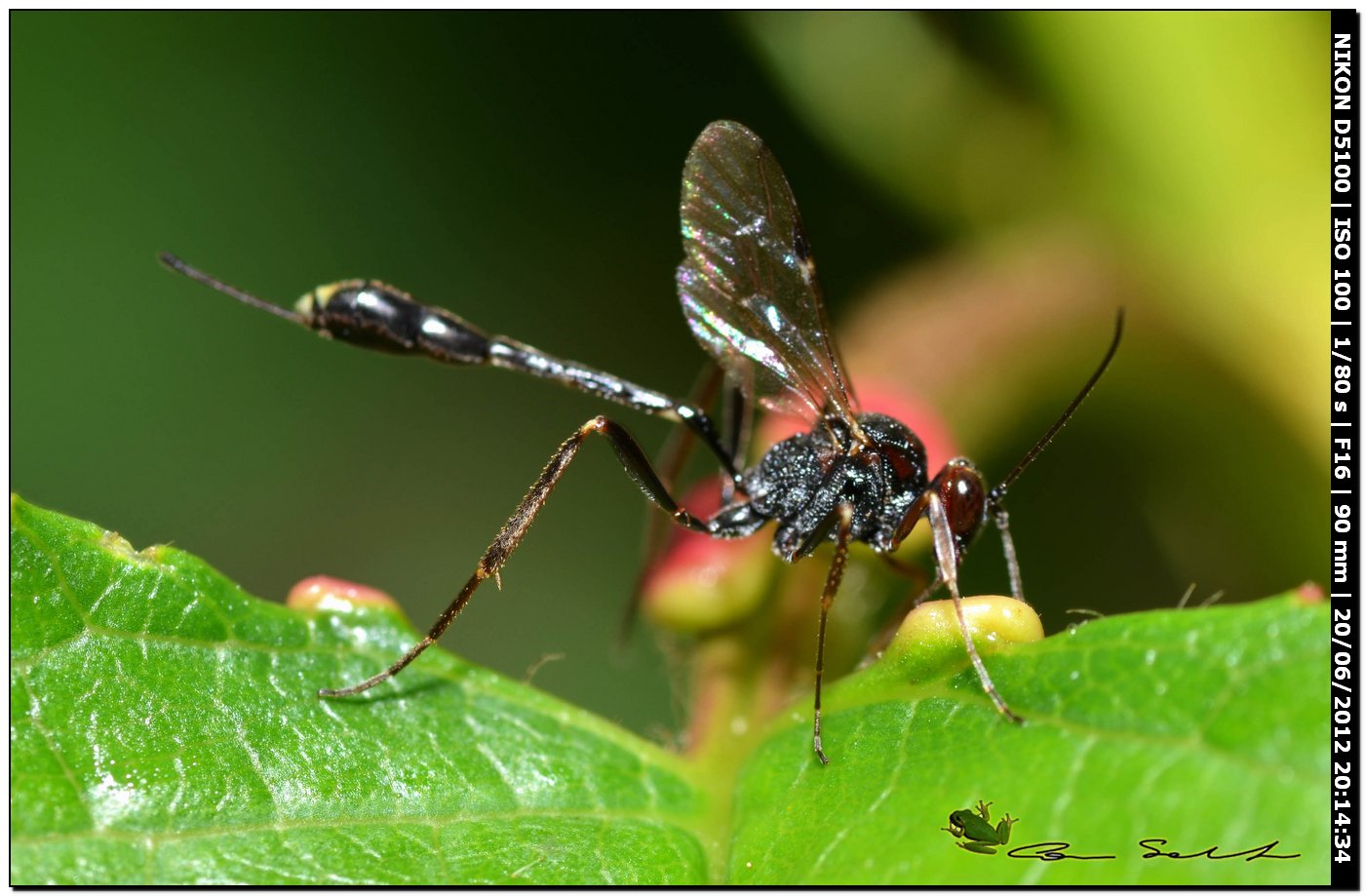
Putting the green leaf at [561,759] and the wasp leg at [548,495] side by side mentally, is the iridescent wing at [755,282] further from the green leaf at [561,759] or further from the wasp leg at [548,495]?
the green leaf at [561,759]

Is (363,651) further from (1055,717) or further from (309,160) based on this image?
(309,160)

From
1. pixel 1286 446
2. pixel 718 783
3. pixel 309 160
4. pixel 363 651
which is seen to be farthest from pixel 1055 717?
pixel 309 160

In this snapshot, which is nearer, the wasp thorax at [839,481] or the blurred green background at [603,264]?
the wasp thorax at [839,481]
